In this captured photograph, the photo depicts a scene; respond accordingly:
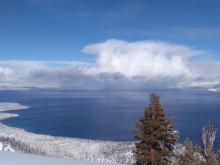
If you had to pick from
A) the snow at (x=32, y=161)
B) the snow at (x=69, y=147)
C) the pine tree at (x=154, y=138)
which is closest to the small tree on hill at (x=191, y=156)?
the pine tree at (x=154, y=138)

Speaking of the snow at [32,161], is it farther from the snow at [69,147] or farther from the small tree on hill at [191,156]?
the snow at [69,147]

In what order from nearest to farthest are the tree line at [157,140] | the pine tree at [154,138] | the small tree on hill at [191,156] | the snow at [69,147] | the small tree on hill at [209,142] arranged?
the small tree on hill at [209,142] → the tree line at [157,140] → the pine tree at [154,138] → the small tree on hill at [191,156] → the snow at [69,147]

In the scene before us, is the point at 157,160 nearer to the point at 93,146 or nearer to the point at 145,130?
the point at 145,130

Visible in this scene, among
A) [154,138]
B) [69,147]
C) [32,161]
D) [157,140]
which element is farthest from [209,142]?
[69,147]

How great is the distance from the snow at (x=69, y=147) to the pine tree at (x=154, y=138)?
105455 millimetres

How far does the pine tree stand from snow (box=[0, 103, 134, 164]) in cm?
10546

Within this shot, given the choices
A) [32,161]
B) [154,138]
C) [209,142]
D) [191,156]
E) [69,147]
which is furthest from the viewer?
[69,147]

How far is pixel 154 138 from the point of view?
19453 mm

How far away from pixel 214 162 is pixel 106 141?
130 meters

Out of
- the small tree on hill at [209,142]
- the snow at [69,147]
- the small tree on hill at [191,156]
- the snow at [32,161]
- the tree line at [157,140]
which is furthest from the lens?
the snow at [69,147]

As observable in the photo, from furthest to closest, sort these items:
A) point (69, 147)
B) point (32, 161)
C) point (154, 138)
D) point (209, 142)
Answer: point (69, 147) < point (154, 138) < point (209, 142) < point (32, 161)

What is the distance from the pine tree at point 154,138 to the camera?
1933cm

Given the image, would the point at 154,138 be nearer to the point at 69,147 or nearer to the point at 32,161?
the point at 32,161

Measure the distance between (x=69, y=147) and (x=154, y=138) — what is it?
13075cm
